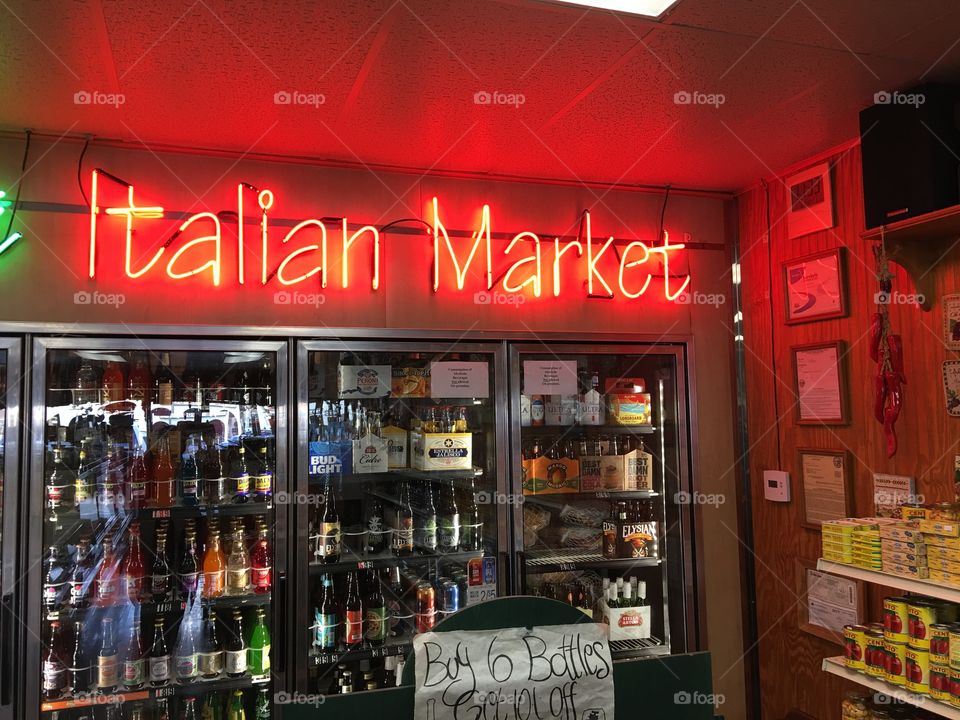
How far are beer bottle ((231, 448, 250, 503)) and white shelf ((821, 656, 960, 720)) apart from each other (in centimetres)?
236

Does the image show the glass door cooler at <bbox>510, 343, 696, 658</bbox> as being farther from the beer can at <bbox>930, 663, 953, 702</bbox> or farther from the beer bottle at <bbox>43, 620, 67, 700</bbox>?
the beer bottle at <bbox>43, 620, 67, 700</bbox>

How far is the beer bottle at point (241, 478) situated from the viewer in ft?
9.82

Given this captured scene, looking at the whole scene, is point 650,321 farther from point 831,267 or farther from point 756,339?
point 831,267

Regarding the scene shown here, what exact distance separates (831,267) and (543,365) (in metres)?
1.40

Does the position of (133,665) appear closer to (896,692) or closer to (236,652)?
(236,652)

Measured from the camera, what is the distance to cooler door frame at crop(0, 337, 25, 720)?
98.7 inches

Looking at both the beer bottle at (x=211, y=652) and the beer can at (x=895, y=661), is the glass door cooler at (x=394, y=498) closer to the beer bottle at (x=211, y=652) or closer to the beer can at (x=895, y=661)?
the beer bottle at (x=211, y=652)

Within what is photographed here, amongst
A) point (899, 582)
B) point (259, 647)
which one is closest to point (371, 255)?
point (259, 647)

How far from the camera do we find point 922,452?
2924 millimetres

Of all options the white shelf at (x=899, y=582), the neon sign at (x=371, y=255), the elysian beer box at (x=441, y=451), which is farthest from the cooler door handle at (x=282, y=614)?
the white shelf at (x=899, y=582)

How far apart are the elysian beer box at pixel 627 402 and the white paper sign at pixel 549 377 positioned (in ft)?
0.86

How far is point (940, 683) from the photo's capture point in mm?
2385

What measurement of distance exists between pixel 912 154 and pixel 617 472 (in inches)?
70.1

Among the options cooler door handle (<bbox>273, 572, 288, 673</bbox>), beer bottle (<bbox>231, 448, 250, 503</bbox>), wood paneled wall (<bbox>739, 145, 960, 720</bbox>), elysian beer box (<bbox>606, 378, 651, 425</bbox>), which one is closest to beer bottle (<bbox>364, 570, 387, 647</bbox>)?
cooler door handle (<bbox>273, 572, 288, 673</bbox>)
